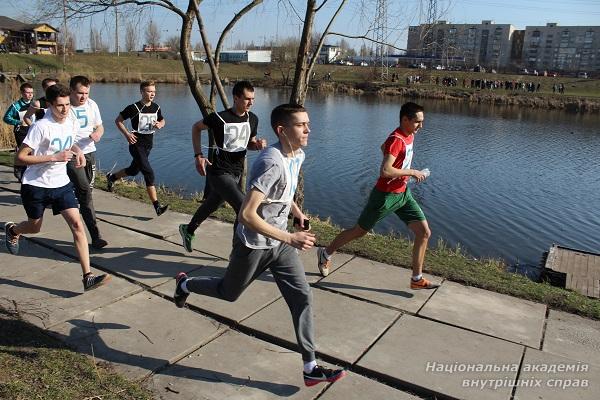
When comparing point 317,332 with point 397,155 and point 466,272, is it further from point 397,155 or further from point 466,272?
point 466,272

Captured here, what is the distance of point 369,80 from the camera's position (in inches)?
2376

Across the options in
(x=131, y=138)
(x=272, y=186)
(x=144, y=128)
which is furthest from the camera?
(x=144, y=128)

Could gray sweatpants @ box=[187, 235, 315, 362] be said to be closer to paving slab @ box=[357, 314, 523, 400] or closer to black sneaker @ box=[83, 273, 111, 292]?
paving slab @ box=[357, 314, 523, 400]

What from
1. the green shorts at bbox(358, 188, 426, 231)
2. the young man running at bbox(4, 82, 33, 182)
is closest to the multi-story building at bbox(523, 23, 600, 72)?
the young man running at bbox(4, 82, 33, 182)

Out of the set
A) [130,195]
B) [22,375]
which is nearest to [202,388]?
[22,375]

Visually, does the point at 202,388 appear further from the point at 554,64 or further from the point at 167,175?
the point at 554,64

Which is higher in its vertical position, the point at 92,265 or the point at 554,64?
the point at 554,64

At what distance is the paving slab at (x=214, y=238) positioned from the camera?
20.0 feet

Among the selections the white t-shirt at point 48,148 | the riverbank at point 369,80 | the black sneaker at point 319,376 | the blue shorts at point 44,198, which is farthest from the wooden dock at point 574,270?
the riverbank at point 369,80

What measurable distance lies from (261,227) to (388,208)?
229 cm

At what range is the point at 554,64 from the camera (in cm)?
12138

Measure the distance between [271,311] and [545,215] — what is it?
12312 mm

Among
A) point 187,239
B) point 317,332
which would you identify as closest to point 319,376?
point 317,332

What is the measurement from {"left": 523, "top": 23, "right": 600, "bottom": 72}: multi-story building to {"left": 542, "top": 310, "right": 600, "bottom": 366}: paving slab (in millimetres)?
127268
